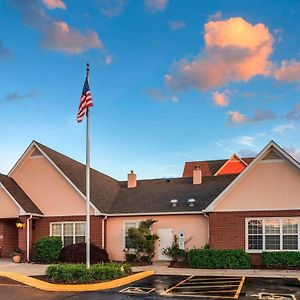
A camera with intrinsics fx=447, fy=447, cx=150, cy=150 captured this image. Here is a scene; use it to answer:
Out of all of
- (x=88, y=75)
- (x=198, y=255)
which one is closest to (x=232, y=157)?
(x=198, y=255)

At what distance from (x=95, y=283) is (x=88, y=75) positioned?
8740 mm

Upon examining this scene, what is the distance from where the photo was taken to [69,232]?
91.2ft

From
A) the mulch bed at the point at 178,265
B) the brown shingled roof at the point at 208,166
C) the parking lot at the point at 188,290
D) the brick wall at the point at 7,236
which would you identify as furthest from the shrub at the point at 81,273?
the brown shingled roof at the point at 208,166

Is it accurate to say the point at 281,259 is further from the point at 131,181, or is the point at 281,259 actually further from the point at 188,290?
the point at 131,181

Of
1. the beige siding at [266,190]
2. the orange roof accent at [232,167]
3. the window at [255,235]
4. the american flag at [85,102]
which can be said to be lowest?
the window at [255,235]

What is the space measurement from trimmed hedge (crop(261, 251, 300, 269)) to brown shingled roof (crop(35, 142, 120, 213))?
407 inches

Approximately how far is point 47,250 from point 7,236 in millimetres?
4468

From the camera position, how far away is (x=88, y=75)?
19500 millimetres

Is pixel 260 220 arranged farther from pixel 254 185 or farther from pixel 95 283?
pixel 95 283

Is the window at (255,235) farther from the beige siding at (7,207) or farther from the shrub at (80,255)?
the beige siding at (7,207)

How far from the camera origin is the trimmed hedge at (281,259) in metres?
22.3

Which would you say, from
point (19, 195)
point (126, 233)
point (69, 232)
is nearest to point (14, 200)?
point (19, 195)

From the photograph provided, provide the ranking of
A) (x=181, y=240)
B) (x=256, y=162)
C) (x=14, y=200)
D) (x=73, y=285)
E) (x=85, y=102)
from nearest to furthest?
(x=73, y=285) < (x=85, y=102) < (x=256, y=162) < (x=181, y=240) < (x=14, y=200)

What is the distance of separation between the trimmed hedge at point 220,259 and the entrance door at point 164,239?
3.45 meters
